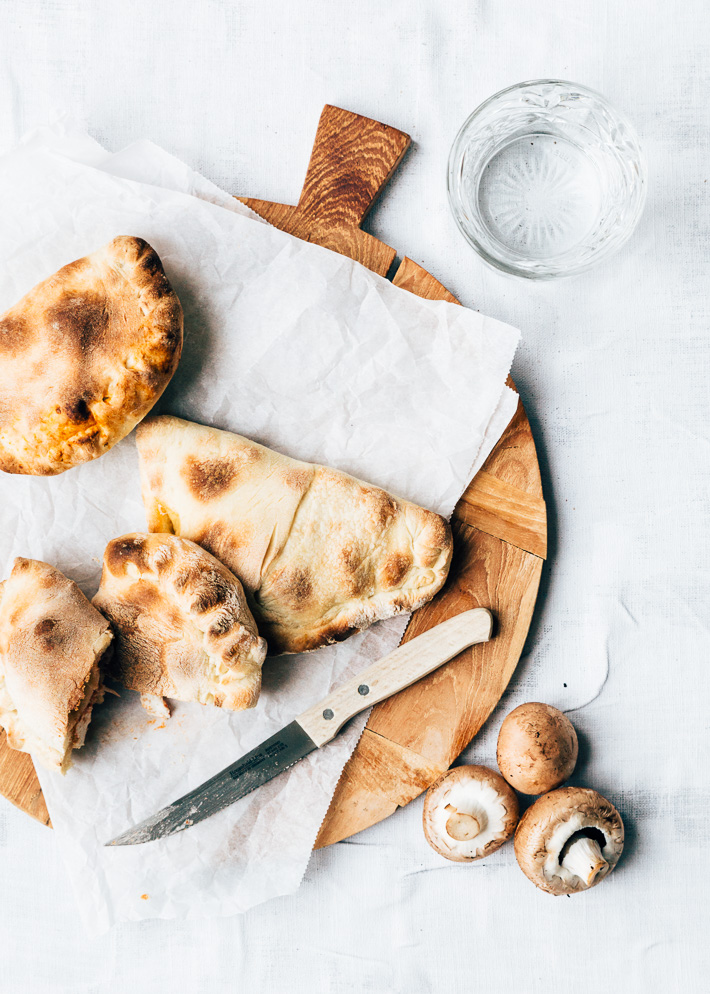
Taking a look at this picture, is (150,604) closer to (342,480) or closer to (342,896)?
(342,480)

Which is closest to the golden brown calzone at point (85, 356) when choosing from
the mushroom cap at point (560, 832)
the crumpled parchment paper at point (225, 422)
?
the crumpled parchment paper at point (225, 422)

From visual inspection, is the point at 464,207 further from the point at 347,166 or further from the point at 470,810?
the point at 470,810

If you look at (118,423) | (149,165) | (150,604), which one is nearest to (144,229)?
(149,165)

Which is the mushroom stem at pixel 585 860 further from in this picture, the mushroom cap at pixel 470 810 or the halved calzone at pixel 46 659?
the halved calzone at pixel 46 659

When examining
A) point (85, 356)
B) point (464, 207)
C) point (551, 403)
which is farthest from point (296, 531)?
point (464, 207)

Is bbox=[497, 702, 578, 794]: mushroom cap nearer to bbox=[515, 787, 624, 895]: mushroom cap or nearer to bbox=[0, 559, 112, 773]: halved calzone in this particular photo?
bbox=[515, 787, 624, 895]: mushroom cap
